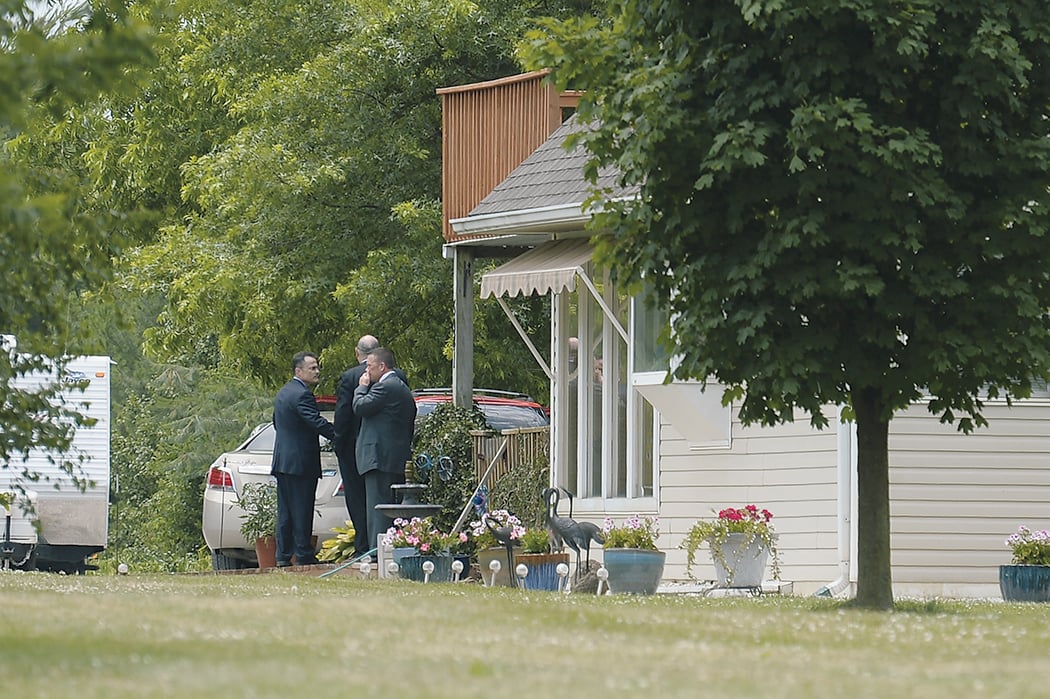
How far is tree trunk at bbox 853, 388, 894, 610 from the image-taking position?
41.3 ft

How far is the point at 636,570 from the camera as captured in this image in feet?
52.3

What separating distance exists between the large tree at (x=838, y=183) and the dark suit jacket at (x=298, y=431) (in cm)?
724

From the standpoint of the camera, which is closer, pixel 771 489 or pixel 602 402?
pixel 771 489

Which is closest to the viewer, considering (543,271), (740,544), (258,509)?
(740,544)

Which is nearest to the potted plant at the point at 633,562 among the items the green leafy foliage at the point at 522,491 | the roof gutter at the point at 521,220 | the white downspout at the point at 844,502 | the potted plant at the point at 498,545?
the potted plant at the point at 498,545

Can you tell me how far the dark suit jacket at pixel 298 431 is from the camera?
1912cm

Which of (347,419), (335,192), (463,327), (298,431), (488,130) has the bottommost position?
(298,431)

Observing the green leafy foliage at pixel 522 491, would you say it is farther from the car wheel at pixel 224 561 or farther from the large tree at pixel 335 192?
the large tree at pixel 335 192

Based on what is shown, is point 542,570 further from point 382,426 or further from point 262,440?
point 262,440

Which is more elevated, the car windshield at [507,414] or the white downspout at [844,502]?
the car windshield at [507,414]

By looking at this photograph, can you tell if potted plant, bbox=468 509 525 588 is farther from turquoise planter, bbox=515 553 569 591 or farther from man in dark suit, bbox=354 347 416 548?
man in dark suit, bbox=354 347 416 548

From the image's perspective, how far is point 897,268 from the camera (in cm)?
1222

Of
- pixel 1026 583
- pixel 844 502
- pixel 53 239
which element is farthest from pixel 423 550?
pixel 53 239

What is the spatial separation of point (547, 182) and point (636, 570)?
4.49 m
